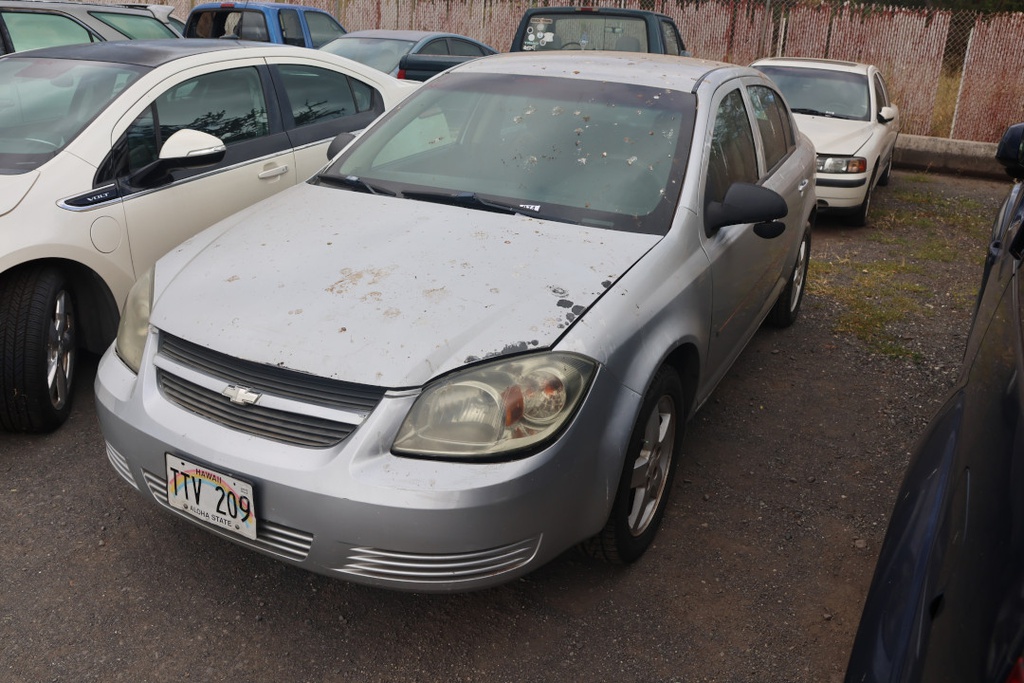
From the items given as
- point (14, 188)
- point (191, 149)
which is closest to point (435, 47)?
point (191, 149)

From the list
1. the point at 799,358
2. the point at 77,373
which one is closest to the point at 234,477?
the point at 77,373

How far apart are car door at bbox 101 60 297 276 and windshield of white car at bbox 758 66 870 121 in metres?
5.81

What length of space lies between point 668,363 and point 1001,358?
1.28 m

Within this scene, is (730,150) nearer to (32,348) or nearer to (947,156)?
(32,348)

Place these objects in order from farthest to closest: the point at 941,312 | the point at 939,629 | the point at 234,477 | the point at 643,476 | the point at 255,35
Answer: the point at 255,35 < the point at 941,312 < the point at 643,476 < the point at 234,477 < the point at 939,629

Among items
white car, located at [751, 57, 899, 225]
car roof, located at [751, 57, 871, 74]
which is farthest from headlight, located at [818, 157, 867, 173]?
car roof, located at [751, 57, 871, 74]

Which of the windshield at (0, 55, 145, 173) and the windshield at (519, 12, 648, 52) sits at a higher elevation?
the windshield at (0, 55, 145, 173)

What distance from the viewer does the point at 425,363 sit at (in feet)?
7.97

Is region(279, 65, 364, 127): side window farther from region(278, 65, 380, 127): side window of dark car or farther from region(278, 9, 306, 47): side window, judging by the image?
region(278, 9, 306, 47): side window

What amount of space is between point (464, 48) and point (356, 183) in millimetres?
8129

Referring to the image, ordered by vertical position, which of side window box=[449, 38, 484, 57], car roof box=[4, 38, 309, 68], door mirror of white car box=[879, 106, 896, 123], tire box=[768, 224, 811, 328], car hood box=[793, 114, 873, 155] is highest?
car roof box=[4, 38, 309, 68]

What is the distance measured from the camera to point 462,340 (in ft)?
8.23

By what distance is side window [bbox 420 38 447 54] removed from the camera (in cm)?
980

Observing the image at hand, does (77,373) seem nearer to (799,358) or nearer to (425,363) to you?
(425,363)
